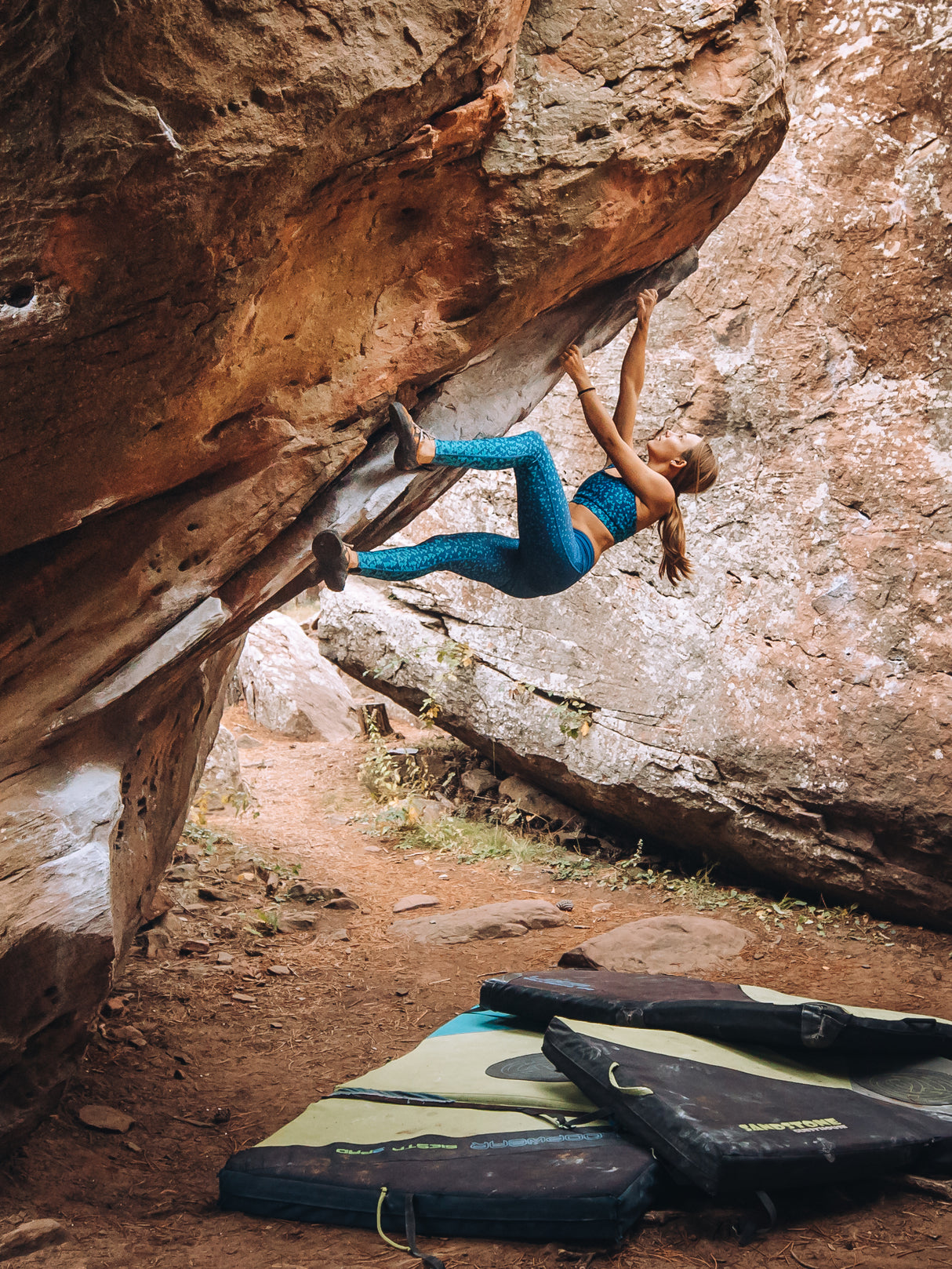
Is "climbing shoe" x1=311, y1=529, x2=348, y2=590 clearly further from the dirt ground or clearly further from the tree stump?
the tree stump

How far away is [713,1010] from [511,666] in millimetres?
4838

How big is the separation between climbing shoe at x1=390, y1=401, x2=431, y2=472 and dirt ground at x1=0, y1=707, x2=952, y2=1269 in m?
2.84

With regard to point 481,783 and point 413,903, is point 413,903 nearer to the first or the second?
point 413,903

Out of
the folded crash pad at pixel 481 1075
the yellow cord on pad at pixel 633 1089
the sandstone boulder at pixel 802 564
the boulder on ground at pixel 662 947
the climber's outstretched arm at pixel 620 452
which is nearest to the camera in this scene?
the yellow cord on pad at pixel 633 1089

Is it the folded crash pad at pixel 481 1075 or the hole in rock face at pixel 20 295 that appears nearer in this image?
the hole in rock face at pixel 20 295

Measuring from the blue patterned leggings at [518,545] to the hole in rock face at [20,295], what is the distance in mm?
1700

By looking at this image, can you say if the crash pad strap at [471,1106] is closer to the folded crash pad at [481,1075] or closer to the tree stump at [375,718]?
the folded crash pad at [481,1075]

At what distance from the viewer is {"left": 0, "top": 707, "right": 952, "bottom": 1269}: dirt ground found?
2.74 meters

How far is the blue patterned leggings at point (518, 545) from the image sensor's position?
13.2 ft

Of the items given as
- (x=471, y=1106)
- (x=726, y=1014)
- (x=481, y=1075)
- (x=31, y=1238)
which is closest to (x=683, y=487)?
(x=726, y=1014)

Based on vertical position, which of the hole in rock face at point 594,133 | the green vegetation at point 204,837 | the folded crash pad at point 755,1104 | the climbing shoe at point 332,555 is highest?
the hole in rock face at point 594,133

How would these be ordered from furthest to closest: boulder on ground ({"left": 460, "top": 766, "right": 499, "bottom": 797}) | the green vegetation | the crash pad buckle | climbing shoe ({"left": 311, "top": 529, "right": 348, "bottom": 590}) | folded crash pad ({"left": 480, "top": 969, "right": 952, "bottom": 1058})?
boulder on ground ({"left": 460, "top": 766, "right": 499, "bottom": 797}) → the green vegetation → climbing shoe ({"left": 311, "top": 529, "right": 348, "bottom": 590}) → folded crash pad ({"left": 480, "top": 969, "right": 952, "bottom": 1058}) → the crash pad buckle

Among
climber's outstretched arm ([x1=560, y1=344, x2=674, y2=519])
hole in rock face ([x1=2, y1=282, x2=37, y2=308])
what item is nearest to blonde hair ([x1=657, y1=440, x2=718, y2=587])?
climber's outstretched arm ([x1=560, y1=344, x2=674, y2=519])

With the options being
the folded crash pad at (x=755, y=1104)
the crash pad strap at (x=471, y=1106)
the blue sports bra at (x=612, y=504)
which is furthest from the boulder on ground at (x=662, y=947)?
the blue sports bra at (x=612, y=504)
